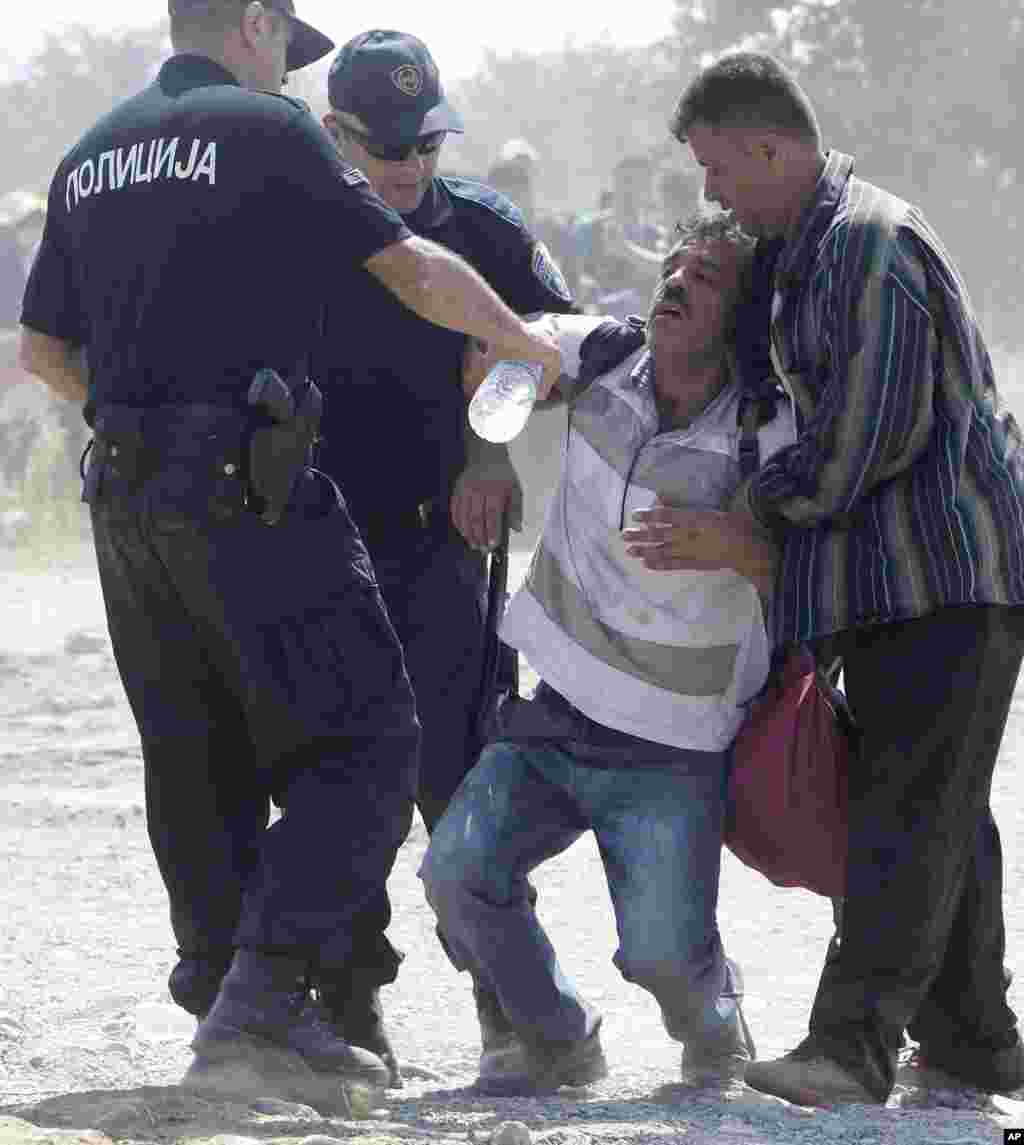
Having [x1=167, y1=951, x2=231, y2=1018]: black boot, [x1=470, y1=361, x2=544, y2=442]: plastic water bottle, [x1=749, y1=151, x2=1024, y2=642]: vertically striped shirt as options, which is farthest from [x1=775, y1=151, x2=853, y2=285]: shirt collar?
[x1=167, y1=951, x2=231, y2=1018]: black boot

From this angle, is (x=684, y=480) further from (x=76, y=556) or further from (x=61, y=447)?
(x=61, y=447)

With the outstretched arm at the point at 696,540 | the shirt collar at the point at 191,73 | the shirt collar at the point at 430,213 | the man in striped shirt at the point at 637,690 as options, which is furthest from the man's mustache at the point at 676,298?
the shirt collar at the point at 191,73

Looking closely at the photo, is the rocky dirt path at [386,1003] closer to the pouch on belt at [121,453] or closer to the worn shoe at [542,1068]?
the worn shoe at [542,1068]

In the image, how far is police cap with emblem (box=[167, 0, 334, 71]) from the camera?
4.16 meters

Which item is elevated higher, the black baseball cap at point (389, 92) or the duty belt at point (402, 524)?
the black baseball cap at point (389, 92)

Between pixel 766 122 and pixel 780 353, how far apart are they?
38 cm

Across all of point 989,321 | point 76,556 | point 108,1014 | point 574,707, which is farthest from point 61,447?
point 989,321

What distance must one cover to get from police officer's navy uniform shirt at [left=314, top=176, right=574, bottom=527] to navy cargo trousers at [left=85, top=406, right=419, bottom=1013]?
1.64 ft

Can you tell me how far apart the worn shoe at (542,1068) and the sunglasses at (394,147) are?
1704mm

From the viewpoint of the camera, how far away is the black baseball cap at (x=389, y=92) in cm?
459

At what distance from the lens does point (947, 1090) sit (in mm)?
4352

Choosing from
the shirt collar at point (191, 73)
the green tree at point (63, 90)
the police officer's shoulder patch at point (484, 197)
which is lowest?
the police officer's shoulder patch at point (484, 197)

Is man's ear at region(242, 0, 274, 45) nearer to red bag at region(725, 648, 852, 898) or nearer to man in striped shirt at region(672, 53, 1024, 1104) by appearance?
man in striped shirt at region(672, 53, 1024, 1104)

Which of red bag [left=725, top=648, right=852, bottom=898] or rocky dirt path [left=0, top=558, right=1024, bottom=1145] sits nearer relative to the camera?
rocky dirt path [left=0, top=558, right=1024, bottom=1145]
